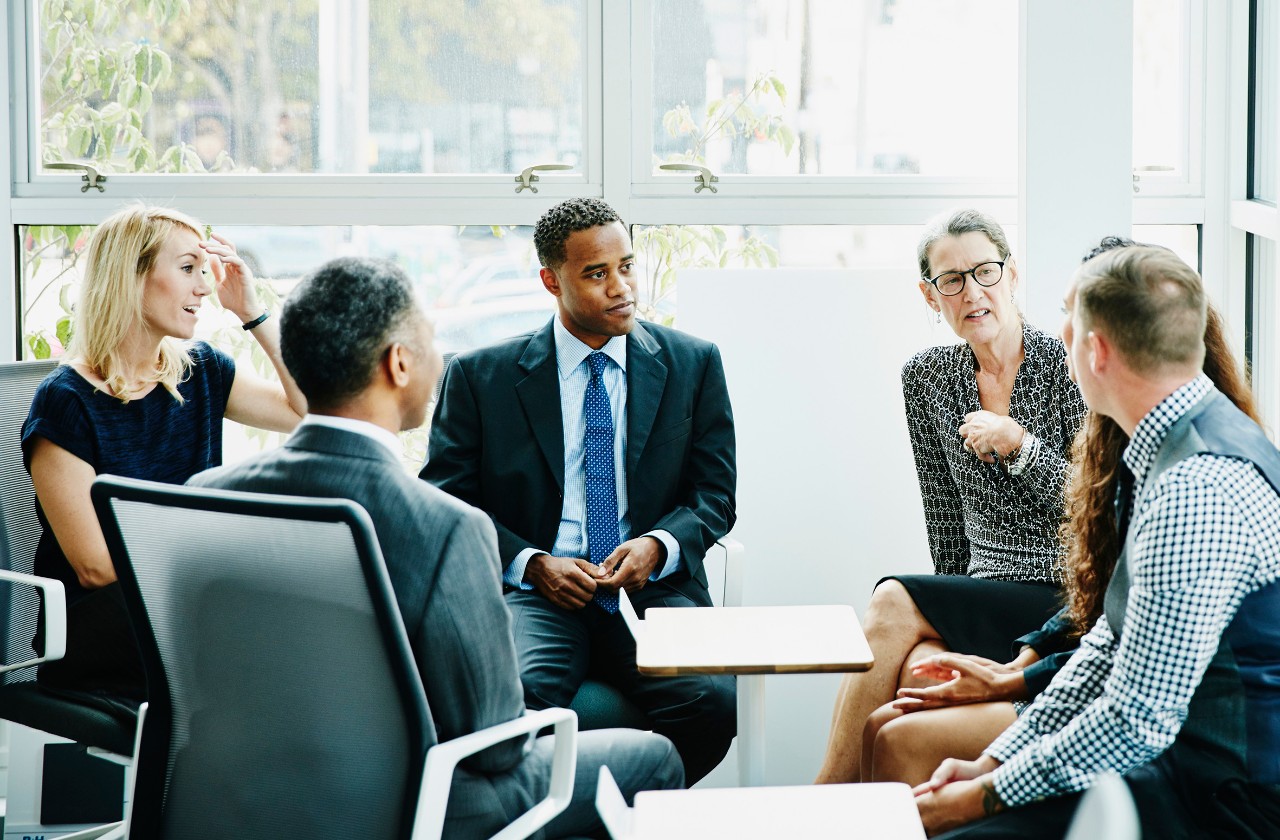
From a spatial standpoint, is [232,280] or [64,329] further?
[64,329]

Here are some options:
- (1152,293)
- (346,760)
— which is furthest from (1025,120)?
(346,760)

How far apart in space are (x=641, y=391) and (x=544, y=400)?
0.24 metres

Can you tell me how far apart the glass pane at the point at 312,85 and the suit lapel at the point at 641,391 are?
101 cm

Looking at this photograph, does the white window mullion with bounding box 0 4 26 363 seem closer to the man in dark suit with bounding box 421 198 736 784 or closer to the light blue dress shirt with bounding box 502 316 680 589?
the man in dark suit with bounding box 421 198 736 784

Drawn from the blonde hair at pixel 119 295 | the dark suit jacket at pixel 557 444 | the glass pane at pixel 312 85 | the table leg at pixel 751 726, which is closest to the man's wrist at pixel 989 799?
the table leg at pixel 751 726

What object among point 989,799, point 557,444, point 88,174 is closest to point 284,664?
point 989,799

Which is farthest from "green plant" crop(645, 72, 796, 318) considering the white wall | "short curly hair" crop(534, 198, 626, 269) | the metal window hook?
the metal window hook

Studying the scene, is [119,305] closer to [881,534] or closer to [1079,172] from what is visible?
[881,534]

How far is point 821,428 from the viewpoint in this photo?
11.8 feet

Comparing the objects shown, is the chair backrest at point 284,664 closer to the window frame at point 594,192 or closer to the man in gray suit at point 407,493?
the man in gray suit at point 407,493

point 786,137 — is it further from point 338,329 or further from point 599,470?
point 338,329

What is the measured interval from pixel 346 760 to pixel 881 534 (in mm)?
2268

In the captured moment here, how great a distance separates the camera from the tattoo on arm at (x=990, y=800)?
1798 mm

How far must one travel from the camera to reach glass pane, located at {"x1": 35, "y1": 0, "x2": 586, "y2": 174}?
3.79m
